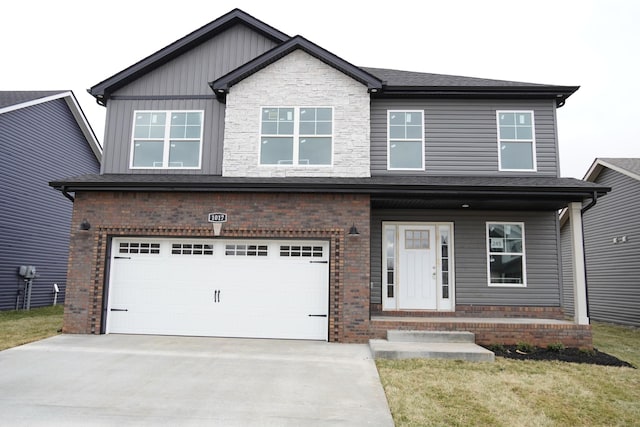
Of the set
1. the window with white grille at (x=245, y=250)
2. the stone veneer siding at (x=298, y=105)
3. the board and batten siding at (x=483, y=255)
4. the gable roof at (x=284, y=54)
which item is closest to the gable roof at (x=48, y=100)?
the gable roof at (x=284, y=54)

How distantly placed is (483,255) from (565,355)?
2.87m

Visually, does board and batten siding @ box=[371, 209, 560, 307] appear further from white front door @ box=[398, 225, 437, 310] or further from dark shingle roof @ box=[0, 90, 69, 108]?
dark shingle roof @ box=[0, 90, 69, 108]

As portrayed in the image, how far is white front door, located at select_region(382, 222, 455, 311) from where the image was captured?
10.5 m

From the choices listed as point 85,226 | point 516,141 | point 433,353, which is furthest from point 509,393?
point 85,226

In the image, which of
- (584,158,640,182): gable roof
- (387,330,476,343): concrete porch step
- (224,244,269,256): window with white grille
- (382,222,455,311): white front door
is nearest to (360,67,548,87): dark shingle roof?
(382,222,455,311): white front door

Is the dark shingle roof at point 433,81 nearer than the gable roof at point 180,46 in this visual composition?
Yes

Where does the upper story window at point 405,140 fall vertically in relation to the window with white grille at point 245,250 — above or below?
above

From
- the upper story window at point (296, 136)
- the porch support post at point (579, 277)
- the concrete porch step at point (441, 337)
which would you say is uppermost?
the upper story window at point (296, 136)

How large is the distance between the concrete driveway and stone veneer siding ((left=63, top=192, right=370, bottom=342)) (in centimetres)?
95

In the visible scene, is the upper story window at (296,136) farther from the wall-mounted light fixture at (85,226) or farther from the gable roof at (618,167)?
the gable roof at (618,167)

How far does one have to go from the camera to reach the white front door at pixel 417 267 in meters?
10.5

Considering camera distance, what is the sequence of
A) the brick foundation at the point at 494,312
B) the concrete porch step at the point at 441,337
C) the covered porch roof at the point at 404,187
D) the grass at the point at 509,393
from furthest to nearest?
the brick foundation at the point at 494,312, the covered porch roof at the point at 404,187, the concrete porch step at the point at 441,337, the grass at the point at 509,393

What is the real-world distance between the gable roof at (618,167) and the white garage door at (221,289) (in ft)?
34.7

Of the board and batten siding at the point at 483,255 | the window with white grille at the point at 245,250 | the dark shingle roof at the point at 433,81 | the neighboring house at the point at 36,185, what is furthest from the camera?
the neighboring house at the point at 36,185
